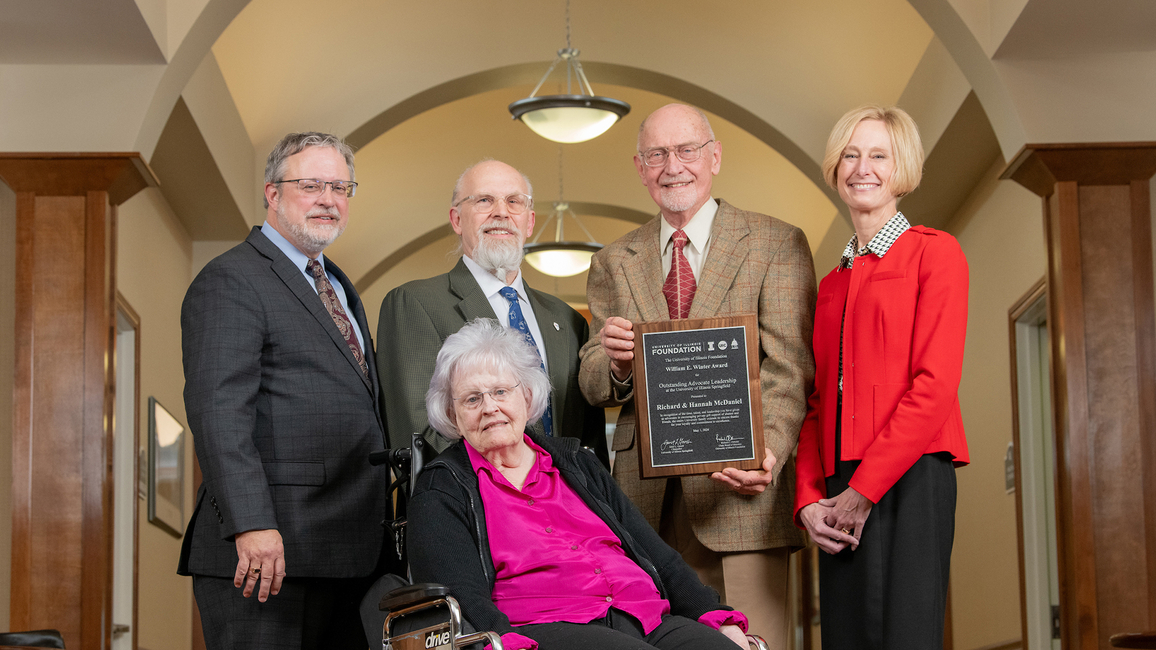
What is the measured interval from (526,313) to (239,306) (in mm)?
949

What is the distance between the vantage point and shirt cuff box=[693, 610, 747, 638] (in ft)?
10.1

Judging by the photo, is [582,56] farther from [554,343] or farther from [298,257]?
[298,257]

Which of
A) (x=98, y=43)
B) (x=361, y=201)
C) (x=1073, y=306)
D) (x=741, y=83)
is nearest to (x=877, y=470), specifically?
(x=1073, y=306)

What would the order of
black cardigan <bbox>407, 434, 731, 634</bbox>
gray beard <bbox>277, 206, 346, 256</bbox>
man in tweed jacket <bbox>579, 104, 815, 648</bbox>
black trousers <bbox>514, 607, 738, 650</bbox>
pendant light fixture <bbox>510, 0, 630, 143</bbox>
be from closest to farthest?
black trousers <bbox>514, 607, 738, 650</bbox> < black cardigan <bbox>407, 434, 731, 634</bbox> < man in tweed jacket <bbox>579, 104, 815, 648</bbox> < gray beard <bbox>277, 206, 346, 256</bbox> < pendant light fixture <bbox>510, 0, 630, 143</bbox>

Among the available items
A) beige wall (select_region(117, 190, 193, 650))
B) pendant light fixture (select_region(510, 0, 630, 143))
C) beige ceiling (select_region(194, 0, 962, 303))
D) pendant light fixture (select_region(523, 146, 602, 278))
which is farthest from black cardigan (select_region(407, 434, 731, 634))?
pendant light fixture (select_region(523, 146, 602, 278))

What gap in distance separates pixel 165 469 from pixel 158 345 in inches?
Answer: 31.4

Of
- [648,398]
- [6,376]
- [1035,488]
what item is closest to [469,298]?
[648,398]

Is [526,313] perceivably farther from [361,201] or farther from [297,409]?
[361,201]

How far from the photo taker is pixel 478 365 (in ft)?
10.7

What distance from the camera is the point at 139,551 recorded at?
723cm

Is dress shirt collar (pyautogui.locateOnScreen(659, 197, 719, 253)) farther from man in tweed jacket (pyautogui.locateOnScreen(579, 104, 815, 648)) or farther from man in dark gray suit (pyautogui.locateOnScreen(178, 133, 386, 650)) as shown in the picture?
man in dark gray suit (pyautogui.locateOnScreen(178, 133, 386, 650))

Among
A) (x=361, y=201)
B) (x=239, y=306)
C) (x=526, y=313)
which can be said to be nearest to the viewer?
(x=239, y=306)

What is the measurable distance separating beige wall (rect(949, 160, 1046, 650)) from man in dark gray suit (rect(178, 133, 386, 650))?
14.1ft

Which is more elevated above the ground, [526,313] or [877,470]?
[526,313]
